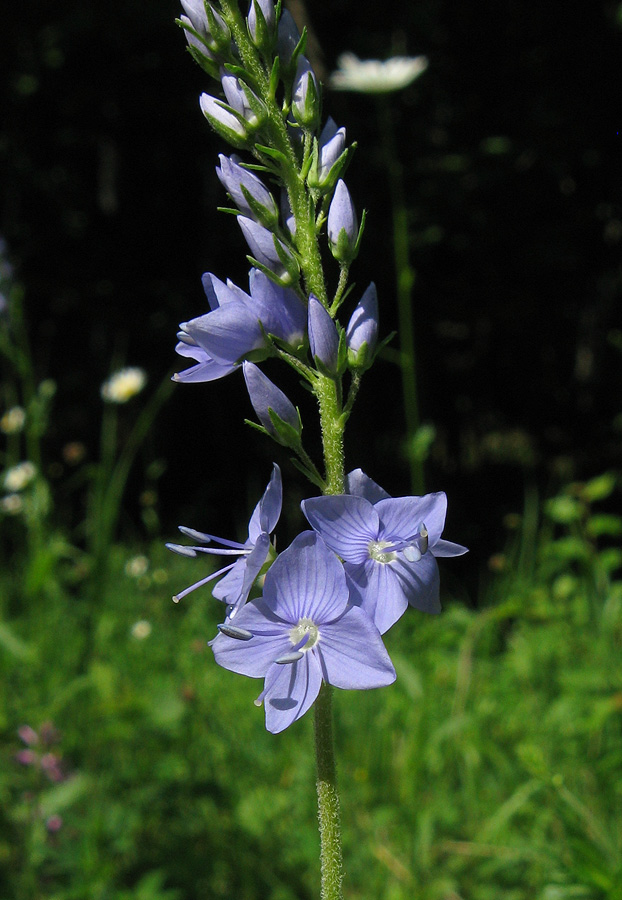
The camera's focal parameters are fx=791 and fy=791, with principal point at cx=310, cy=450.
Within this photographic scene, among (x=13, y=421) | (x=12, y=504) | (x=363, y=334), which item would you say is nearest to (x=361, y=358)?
(x=363, y=334)

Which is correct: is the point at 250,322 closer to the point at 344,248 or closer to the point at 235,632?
the point at 344,248

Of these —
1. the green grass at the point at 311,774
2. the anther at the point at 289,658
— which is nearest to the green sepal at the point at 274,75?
the anther at the point at 289,658

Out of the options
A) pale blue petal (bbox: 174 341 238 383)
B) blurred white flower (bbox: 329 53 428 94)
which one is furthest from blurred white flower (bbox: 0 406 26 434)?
pale blue petal (bbox: 174 341 238 383)

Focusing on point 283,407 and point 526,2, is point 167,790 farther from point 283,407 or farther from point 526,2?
point 526,2

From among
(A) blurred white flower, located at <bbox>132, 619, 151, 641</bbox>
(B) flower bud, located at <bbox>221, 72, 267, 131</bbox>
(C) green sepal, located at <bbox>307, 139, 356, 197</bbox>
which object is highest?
(B) flower bud, located at <bbox>221, 72, 267, 131</bbox>

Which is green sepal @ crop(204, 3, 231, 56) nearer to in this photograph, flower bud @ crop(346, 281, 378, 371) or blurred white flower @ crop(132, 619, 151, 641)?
flower bud @ crop(346, 281, 378, 371)

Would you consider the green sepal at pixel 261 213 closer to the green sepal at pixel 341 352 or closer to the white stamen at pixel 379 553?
the green sepal at pixel 341 352
